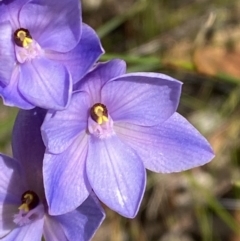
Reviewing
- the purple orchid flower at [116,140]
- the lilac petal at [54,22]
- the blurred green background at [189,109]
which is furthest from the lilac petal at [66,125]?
the blurred green background at [189,109]

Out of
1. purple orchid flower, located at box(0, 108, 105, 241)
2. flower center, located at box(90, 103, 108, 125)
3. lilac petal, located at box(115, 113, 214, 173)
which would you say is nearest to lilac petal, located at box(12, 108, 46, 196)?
purple orchid flower, located at box(0, 108, 105, 241)

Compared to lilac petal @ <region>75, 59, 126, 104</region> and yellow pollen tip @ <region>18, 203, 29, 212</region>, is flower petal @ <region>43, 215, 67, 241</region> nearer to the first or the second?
yellow pollen tip @ <region>18, 203, 29, 212</region>

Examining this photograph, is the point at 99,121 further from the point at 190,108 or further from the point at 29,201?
the point at 190,108

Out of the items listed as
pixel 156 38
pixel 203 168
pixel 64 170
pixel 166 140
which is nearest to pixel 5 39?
pixel 64 170

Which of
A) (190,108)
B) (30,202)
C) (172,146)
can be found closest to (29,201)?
(30,202)

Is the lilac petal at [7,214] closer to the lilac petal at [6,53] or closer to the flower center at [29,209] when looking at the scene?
the flower center at [29,209]

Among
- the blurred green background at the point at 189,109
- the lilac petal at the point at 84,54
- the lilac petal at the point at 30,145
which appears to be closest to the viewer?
the lilac petal at the point at 84,54

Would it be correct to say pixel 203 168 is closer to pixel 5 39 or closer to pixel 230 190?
pixel 230 190

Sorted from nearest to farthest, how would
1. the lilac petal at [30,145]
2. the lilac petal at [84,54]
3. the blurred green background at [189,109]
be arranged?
1. the lilac petal at [84,54]
2. the lilac petal at [30,145]
3. the blurred green background at [189,109]
